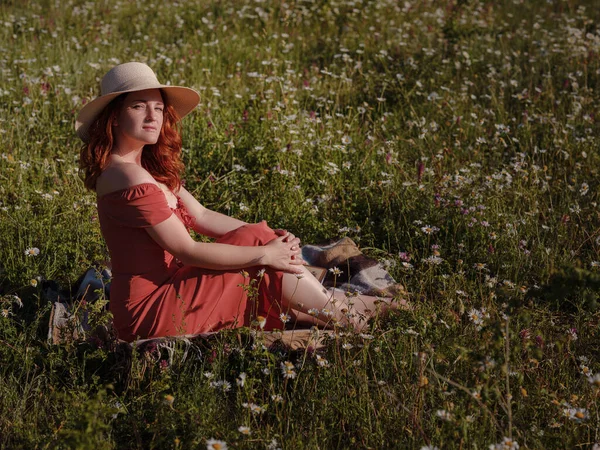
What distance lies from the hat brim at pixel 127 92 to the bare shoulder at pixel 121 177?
287 millimetres

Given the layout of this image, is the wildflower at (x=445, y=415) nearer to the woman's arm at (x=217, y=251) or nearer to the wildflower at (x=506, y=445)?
the wildflower at (x=506, y=445)

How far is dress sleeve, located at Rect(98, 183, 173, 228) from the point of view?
11.1 ft

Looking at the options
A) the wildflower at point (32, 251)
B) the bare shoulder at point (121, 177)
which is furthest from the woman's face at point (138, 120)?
the wildflower at point (32, 251)

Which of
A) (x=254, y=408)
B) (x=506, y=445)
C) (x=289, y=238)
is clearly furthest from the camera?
(x=289, y=238)

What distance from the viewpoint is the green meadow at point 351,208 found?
A: 2803 millimetres

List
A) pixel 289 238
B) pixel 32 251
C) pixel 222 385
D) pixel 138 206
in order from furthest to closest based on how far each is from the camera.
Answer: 1. pixel 32 251
2. pixel 289 238
3. pixel 138 206
4. pixel 222 385

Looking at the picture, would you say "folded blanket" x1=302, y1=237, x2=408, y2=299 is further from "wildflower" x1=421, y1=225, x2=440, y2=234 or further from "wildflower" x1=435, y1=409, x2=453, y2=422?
"wildflower" x1=435, y1=409, x2=453, y2=422

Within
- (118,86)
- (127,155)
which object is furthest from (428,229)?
(118,86)

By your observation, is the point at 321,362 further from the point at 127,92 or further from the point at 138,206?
the point at 127,92

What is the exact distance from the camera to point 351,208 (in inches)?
197

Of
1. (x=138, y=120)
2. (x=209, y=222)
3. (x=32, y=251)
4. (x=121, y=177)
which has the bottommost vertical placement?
(x=32, y=251)

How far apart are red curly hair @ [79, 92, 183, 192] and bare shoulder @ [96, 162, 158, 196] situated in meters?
0.07

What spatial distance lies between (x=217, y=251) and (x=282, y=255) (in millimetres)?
314

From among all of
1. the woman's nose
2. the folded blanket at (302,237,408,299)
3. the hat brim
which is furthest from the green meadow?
the woman's nose
